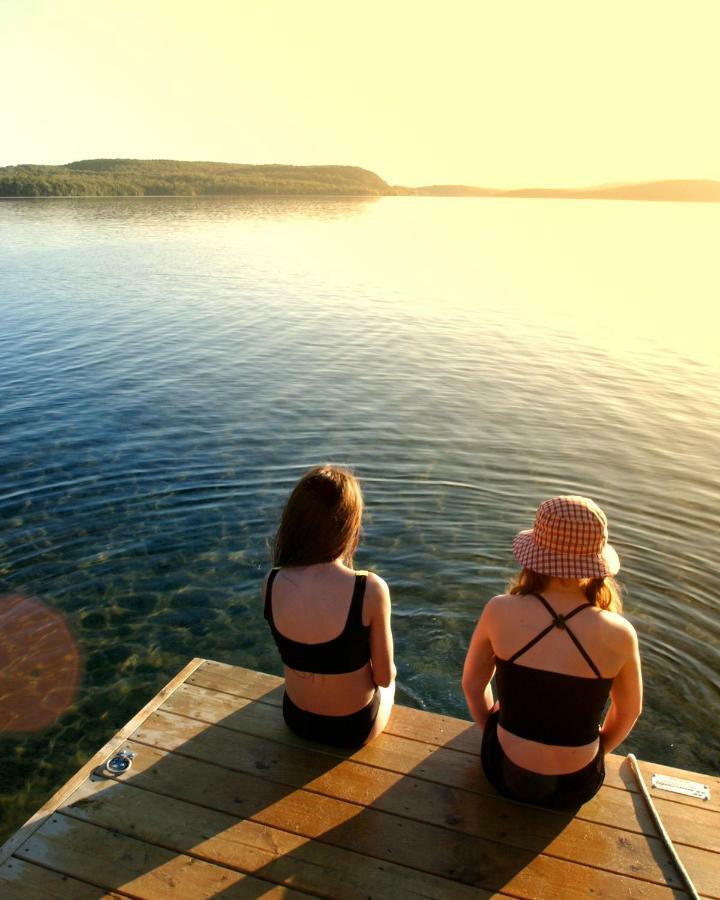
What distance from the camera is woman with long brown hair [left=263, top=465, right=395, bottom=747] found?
383cm

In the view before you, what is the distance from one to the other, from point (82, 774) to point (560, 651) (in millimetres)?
2865

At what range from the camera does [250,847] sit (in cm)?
360

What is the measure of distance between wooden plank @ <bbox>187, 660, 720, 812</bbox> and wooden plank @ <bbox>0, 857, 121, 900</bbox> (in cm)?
161

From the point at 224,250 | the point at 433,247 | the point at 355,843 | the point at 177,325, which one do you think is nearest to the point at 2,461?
the point at 355,843

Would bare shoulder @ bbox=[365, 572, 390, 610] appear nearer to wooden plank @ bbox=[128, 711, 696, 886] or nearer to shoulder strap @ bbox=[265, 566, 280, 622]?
shoulder strap @ bbox=[265, 566, 280, 622]

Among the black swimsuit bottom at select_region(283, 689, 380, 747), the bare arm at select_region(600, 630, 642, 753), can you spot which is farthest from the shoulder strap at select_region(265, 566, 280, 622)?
the bare arm at select_region(600, 630, 642, 753)

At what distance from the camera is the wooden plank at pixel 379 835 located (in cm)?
341

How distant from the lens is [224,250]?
44969 mm

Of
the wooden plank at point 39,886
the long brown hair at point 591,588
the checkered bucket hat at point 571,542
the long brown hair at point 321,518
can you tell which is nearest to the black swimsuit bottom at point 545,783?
the long brown hair at point 591,588

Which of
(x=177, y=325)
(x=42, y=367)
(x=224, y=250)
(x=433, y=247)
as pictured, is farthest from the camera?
(x=433, y=247)

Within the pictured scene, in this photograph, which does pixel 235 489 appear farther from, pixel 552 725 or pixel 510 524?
pixel 552 725

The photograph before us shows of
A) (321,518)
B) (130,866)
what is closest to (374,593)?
(321,518)

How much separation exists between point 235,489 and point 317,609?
6805 mm

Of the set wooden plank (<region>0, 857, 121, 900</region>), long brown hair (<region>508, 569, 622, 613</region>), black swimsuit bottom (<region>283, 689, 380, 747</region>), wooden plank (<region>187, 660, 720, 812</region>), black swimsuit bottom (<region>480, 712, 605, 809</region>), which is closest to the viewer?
wooden plank (<region>0, 857, 121, 900</region>)
